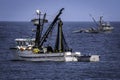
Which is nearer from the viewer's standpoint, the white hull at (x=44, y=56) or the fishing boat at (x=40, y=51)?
the white hull at (x=44, y=56)

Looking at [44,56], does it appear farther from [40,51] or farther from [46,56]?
[40,51]

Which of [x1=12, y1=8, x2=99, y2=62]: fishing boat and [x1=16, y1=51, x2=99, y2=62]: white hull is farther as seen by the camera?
[x1=12, y1=8, x2=99, y2=62]: fishing boat

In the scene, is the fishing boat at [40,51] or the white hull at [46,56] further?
the fishing boat at [40,51]

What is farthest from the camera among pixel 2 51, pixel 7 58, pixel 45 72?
pixel 2 51

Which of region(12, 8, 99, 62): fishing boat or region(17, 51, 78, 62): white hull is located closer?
region(17, 51, 78, 62): white hull

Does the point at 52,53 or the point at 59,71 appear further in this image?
the point at 52,53

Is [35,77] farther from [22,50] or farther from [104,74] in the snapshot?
[22,50]

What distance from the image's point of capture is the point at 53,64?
351 feet

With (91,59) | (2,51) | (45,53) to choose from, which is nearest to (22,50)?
(45,53)

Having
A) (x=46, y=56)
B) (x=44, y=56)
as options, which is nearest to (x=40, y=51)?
(x=44, y=56)

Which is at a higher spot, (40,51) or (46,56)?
(40,51)

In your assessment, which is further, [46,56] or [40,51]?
[40,51]

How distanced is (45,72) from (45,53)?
1330 cm

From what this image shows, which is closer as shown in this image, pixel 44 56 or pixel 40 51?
pixel 44 56
